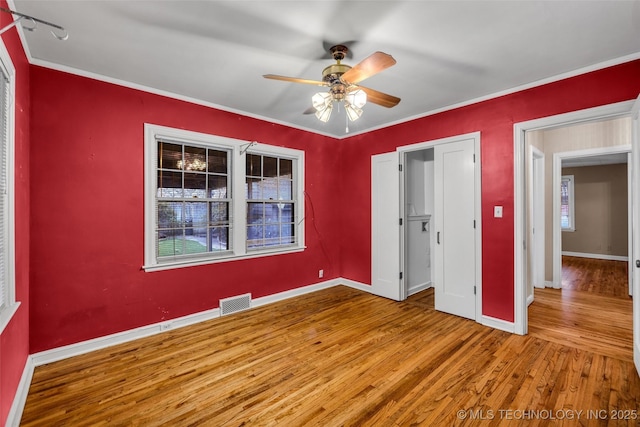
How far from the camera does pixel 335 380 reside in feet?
7.34

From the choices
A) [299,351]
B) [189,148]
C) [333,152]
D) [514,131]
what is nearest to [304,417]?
[299,351]

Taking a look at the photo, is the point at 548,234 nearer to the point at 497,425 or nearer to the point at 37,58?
the point at 497,425

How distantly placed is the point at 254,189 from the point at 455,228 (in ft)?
9.01

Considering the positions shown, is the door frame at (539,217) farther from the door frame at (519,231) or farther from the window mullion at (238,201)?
the window mullion at (238,201)

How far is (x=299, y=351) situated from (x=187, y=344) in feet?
3.74

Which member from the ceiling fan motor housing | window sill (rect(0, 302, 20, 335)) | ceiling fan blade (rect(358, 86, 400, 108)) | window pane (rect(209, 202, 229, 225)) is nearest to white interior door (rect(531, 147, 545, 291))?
ceiling fan blade (rect(358, 86, 400, 108))

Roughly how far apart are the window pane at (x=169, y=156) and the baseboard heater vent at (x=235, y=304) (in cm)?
173

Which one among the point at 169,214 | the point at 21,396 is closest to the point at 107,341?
the point at 21,396


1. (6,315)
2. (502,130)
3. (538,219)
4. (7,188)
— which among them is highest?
(502,130)

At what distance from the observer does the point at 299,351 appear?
268 centimetres

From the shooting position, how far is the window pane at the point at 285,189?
14.2 ft

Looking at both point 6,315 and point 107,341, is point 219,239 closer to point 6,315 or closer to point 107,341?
point 107,341

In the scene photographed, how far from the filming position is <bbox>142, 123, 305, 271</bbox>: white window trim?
9.84ft

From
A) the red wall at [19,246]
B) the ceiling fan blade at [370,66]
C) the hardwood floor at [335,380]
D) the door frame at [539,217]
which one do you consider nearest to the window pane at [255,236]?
the hardwood floor at [335,380]
